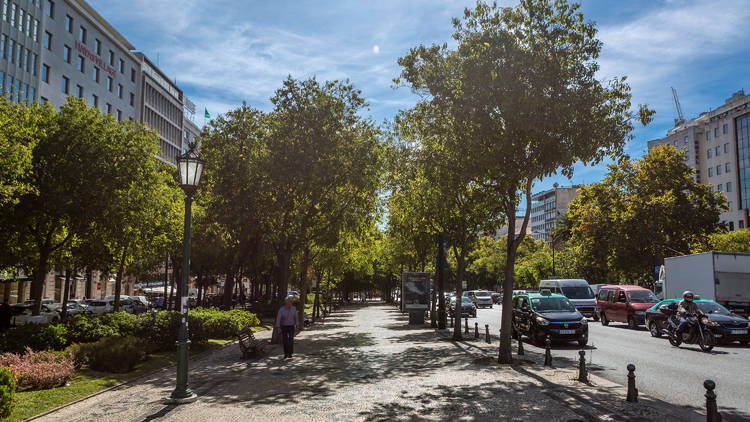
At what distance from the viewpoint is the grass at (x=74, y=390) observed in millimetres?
8648

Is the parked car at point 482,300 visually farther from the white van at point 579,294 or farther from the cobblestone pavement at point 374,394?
the cobblestone pavement at point 374,394

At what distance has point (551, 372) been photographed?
12492 mm

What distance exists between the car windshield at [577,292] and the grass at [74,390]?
80.3 feet

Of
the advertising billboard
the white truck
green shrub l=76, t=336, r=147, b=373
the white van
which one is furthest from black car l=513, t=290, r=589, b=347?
the white van

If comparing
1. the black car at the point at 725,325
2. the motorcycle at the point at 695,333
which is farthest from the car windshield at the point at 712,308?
the motorcycle at the point at 695,333

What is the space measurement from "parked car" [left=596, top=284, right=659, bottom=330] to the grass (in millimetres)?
20347

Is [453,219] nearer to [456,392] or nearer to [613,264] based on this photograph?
[456,392]

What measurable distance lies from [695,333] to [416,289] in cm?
1843

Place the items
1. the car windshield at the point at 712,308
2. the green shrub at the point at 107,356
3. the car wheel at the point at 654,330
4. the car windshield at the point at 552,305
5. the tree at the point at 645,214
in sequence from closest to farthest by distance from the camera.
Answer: the green shrub at the point at 107,356 → the car windshield at the point at 712,308 → the car windshield at the point at 552,305 → the car wheel at the point at 654,330 → the tree at the point at 645,214

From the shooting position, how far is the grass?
8.65 metres

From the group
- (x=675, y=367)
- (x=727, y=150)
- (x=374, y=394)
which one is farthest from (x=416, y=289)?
(x=727, y=150)

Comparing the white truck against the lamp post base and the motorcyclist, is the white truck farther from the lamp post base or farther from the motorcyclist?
the lamp post base

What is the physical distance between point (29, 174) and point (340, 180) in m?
10.5

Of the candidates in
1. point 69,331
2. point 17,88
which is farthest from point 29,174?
point 17,88
